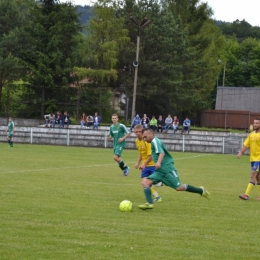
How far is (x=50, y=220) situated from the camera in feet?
31.6

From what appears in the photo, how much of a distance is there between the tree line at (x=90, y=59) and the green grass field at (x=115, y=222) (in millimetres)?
33726

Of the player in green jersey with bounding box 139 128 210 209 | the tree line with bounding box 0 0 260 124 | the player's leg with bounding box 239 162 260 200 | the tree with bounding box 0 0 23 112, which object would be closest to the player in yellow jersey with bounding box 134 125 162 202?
the player in green jersey with bounding box 139 128 210 209

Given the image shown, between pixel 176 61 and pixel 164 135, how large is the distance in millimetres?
23683

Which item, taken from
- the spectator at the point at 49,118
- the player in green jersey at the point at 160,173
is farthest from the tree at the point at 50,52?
the player in green jersey at the point at 160,173

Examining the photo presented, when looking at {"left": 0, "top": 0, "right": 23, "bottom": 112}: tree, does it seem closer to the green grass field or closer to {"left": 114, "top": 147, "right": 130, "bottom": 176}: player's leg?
{"left": 114, "top": 147, "right": 130, "bottom": 176}: player's leg

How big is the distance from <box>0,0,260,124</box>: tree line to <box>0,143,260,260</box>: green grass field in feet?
111

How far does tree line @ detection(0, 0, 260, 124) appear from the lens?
2051 inches

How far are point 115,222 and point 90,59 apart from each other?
160 feet

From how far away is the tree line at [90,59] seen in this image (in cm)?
5209

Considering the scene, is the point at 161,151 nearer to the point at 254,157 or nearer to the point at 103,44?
the point at 254,157

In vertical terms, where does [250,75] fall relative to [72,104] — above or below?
above

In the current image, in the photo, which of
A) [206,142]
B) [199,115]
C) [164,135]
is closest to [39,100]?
[164,135]

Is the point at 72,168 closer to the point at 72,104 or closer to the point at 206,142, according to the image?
the point at 206,142

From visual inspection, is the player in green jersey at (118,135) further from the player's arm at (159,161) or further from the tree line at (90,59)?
the tree line at (90,59)
